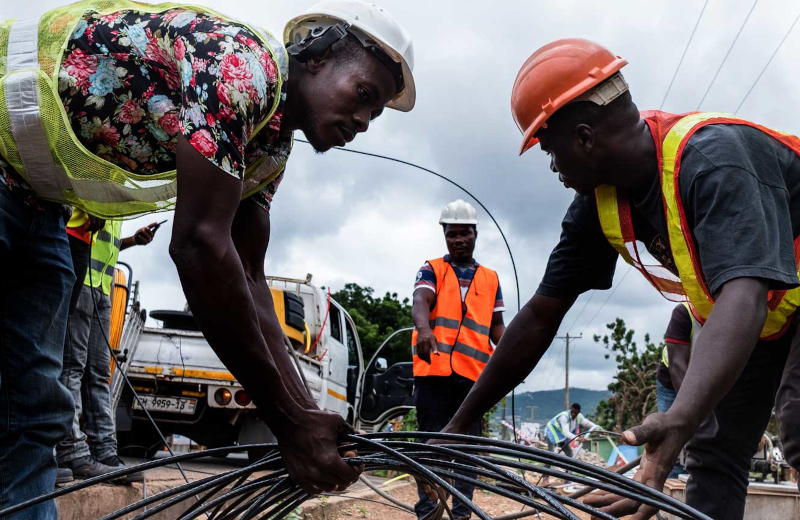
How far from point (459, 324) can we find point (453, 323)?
4 cm

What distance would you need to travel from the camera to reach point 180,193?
6.13 feet

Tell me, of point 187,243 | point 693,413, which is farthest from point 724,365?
point 187,243

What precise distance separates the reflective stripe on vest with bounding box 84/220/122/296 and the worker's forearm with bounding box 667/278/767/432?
3334 mm

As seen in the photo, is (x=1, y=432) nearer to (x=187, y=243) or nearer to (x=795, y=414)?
(x=187, y=243)

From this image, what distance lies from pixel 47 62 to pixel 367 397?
8.56 metres

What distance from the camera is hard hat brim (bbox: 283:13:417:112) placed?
232 centimetres

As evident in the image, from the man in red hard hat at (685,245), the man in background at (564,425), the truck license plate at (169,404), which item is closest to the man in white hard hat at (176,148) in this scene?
the man in red hard hat at (685,245)

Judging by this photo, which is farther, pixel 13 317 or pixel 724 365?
pixel 13 317

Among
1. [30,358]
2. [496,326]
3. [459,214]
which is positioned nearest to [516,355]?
[30,358]

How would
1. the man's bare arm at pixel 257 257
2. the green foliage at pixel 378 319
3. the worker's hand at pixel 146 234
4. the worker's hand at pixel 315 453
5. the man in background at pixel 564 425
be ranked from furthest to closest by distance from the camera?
the green foliage at pixel 378 319, the man in background at pixel 564 425, the worker's hand at pixel 146 234, the man's bare arm at pixel 257 257, the worker's hand at pixel 315 453

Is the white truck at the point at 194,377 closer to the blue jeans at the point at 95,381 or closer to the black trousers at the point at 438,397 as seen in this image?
the blue jeans at the point at 95,381

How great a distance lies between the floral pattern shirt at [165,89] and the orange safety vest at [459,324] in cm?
318

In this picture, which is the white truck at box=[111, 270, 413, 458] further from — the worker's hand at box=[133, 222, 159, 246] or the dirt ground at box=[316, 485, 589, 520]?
the dirt ground at box=[316, 485, 589, 520]

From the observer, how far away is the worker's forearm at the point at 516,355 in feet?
9.30
